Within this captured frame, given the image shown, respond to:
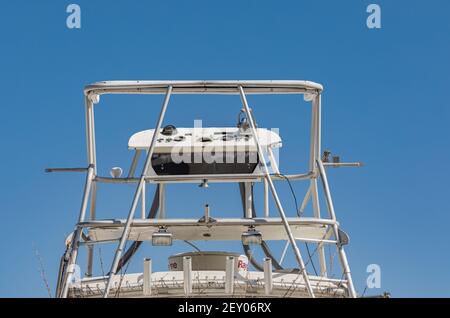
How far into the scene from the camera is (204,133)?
71.9 ft

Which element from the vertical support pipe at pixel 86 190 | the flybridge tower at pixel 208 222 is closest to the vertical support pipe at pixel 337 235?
the flybridge tower at pixel 208 222

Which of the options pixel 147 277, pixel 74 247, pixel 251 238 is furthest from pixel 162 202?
pixel 147 277

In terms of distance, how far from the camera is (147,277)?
1645cm

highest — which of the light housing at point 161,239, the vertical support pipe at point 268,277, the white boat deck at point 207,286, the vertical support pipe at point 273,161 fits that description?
the vertical support pipe at point 273,161

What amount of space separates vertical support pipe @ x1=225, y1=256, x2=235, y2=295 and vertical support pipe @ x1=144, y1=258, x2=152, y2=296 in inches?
49.5

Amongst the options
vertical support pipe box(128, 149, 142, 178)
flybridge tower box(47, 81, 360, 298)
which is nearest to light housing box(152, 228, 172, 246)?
flybridge tower box(47, 81, 360, 298)

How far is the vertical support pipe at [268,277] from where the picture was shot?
16484 mm

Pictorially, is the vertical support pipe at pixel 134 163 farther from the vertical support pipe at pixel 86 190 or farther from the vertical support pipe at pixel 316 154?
the vertical support pipe at pixel 316 154

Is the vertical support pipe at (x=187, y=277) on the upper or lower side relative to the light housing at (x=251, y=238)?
lower

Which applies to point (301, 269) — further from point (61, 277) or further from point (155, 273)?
point (61, 277)

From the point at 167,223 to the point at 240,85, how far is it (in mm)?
3072

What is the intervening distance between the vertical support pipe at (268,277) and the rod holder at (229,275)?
0.56 metres
